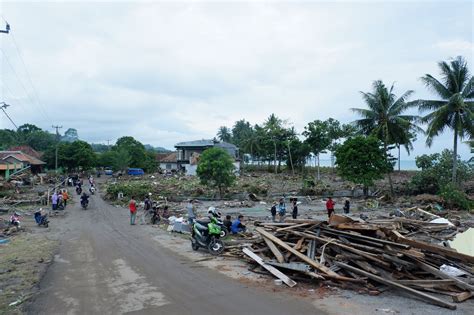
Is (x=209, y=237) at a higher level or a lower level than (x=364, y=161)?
lower

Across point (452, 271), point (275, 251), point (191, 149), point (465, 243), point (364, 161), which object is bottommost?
point (452, 271)

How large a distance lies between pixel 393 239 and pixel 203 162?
77.1ft

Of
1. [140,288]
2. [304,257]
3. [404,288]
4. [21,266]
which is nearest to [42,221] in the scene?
[21,266]

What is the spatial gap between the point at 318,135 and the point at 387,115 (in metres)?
22.6

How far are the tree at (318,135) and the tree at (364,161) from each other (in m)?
23.8

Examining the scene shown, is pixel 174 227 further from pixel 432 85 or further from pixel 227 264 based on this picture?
pixel 432 85

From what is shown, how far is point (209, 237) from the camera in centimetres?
1220

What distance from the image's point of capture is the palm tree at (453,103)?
29156mm

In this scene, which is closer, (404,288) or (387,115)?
(404,288)

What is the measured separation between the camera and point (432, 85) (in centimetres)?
3025

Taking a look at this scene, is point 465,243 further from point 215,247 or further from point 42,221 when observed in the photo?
point 42,221

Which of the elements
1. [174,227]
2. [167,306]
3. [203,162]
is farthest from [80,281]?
[203,162]

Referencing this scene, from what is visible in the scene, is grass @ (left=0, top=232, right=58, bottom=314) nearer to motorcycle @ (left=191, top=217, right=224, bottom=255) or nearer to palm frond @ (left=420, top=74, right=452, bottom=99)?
motorcycle @ (left=191, top=217, right=224, bottom=255)

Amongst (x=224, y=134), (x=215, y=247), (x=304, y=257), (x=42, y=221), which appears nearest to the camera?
(x=304, y=257)
